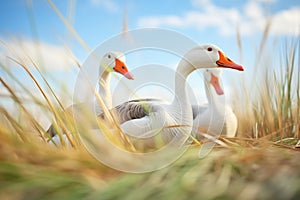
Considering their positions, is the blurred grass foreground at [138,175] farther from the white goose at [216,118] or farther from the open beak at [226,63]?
the white goose at [216,118]

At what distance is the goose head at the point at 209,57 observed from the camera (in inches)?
67.7

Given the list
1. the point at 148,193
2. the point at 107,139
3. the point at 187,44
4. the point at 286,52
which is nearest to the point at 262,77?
the point at 286,52

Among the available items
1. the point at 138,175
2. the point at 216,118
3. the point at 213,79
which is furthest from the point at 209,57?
the point at 138,175

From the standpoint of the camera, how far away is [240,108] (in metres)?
2.08

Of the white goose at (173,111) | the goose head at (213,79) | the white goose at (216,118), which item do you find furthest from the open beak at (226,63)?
the goose head at (213,79)

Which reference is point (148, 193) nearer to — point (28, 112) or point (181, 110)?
point (28, 112)

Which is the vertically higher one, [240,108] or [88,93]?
[88,93]

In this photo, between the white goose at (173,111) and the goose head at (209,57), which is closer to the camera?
the white goose at (173,111)

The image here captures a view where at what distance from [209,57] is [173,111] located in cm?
39

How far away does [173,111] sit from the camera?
1510 millimetres

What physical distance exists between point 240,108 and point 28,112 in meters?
1.51

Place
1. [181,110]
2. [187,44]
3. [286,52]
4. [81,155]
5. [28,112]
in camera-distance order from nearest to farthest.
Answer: [81,155] < [28,112] < [187,44] < [181,110] < [286,52]

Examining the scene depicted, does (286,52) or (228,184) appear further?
(286,52)

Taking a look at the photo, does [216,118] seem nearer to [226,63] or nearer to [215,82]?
[226,63]
